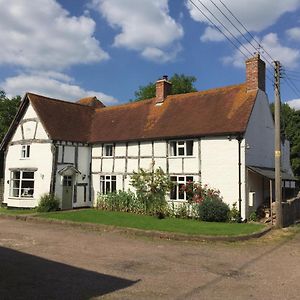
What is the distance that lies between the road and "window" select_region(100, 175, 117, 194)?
1057 centimetres

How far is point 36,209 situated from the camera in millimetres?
26062

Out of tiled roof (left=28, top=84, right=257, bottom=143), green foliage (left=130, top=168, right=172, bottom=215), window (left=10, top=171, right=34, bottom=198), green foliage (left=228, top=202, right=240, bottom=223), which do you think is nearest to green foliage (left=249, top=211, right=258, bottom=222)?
green foliage (left=228, top=202, right=240, bottom=223)

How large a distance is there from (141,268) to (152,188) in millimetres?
13415

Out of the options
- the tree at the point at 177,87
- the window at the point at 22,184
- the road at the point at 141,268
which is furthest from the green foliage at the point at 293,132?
the road at the point at 141,268

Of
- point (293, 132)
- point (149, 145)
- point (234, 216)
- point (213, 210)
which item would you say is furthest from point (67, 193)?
point (293, 132)

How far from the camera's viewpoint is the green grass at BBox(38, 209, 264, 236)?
17367mm

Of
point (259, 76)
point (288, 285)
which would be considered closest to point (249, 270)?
point (288, 285)

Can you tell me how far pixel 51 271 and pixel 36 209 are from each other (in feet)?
55.1

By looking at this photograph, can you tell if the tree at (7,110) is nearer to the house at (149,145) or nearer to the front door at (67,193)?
the house at (149,145)

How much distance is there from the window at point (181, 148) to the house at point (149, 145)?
60mm

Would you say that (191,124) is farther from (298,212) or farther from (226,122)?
(298,212)

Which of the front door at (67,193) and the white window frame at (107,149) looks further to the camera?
the white window frame at (107,149)

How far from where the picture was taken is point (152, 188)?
79.1ft

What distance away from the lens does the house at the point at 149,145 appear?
22344 mm
